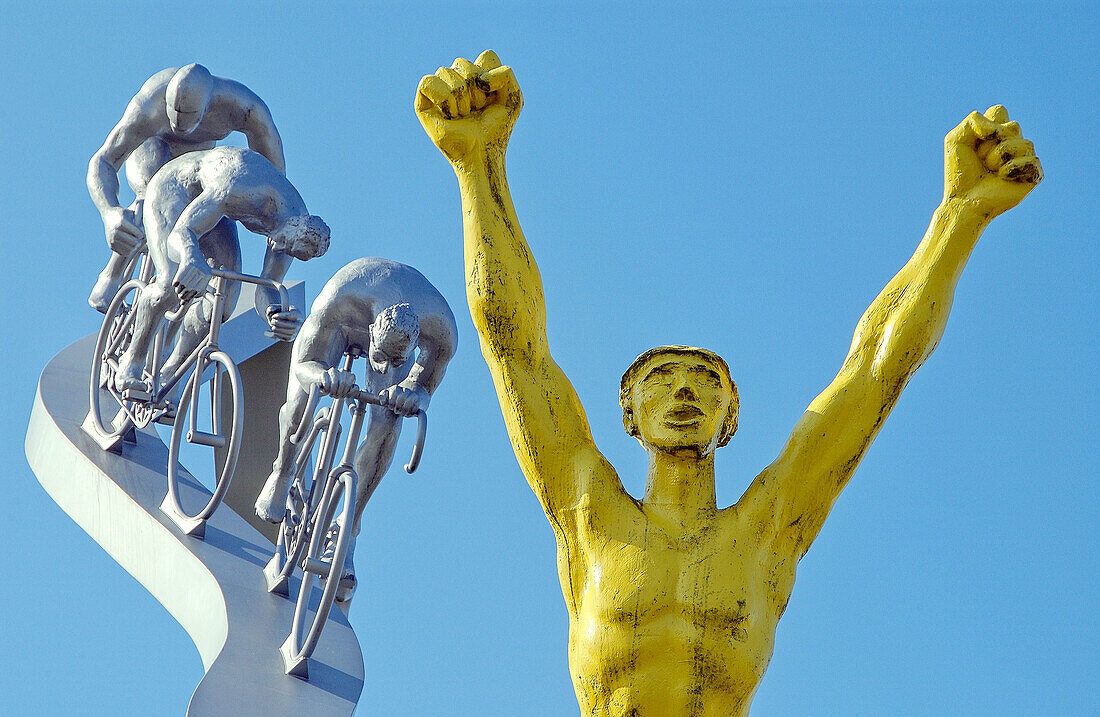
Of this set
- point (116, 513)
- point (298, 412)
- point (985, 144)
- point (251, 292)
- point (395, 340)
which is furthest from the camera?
point (251, 292)

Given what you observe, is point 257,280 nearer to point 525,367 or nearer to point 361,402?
point 361,402

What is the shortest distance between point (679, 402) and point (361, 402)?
14.7 ft

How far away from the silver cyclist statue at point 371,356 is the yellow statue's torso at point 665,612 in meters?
4.17

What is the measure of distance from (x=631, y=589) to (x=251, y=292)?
39.1ft

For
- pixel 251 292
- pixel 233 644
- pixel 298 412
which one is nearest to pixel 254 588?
pixel 233 644

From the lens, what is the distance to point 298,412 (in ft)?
39.0

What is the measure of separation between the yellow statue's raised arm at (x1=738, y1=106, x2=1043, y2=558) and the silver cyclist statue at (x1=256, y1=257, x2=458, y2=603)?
13.7ft

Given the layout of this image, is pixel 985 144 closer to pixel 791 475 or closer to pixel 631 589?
pixel 791 475

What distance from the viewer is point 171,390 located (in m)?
14.0

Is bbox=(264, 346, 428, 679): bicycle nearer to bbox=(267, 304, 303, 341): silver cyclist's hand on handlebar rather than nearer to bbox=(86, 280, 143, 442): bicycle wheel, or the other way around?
bbox=(267, 304, 303, 341): silver cyclist's hand on handlebar

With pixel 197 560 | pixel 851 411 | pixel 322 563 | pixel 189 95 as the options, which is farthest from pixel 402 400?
pixel 851 411

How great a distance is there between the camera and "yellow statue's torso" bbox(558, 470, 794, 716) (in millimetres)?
6863

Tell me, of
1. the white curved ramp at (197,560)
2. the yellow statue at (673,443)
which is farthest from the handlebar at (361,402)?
the yellow statue at (673,443)

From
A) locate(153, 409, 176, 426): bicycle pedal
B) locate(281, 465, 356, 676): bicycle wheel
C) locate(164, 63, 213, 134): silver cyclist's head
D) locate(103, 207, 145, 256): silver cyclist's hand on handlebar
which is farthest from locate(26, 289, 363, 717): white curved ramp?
locate(164, 63, 213, 134): silver cyclist's head
